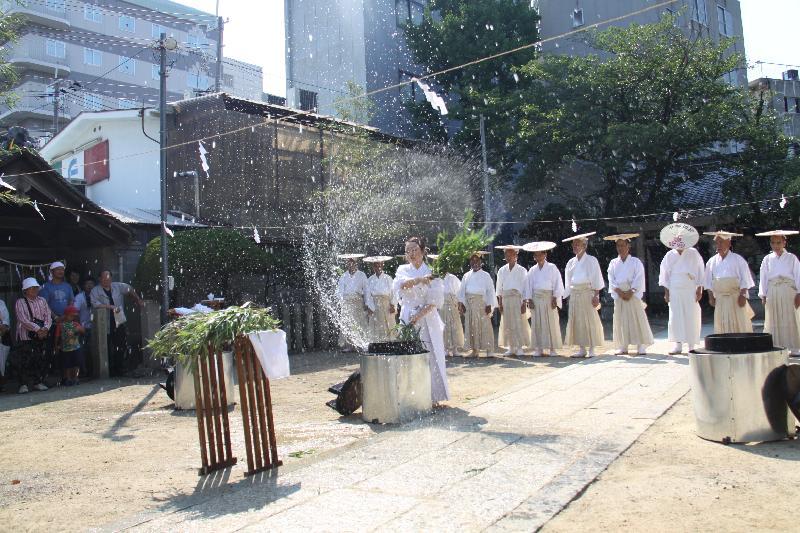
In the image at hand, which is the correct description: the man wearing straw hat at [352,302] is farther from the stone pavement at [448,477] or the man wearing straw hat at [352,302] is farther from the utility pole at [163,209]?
the stone pavement at [448,477]

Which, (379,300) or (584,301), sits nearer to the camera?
(584,301)

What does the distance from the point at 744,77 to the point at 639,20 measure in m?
6.97

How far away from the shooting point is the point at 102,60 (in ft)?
138

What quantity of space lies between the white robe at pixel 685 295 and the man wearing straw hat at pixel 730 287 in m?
0.54

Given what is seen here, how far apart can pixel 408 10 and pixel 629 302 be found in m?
23.0

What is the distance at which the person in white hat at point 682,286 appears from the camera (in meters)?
11.6

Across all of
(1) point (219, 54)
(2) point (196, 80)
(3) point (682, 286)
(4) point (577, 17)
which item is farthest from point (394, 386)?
(2) point (196, 80)

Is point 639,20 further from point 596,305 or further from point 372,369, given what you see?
point 372,369

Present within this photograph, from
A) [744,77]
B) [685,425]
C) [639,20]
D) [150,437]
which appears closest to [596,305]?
[685,425]

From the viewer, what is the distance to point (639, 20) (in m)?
28.0

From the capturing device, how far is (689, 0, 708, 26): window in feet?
92.8

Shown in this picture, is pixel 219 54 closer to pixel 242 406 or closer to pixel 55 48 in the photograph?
pixel 55 48

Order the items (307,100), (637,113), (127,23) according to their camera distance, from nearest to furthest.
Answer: (637,113) < (307,100) < (127,23)

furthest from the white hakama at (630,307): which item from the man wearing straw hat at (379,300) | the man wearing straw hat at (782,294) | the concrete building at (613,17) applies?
the concrete building at (613,17)
